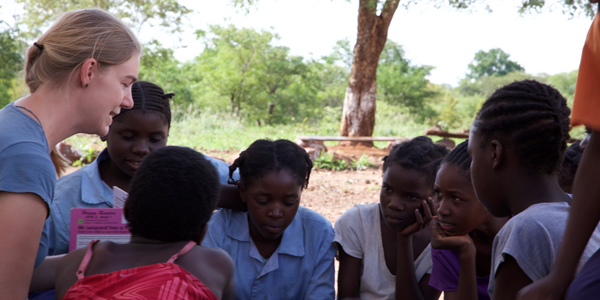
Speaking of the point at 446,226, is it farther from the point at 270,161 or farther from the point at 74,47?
the point at 74,47

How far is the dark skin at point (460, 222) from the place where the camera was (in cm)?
199

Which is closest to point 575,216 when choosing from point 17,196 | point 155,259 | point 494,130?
point 494,130

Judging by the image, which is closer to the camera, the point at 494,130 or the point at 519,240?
the point at 519,240

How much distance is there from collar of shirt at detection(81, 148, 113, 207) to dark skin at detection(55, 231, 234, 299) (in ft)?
2.59

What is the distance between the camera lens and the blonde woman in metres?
1.42

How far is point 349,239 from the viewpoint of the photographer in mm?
2479

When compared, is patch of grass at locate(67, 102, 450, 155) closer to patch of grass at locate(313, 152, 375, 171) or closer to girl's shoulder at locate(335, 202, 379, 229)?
patch of grass at locate(313, 152, 375, 171)

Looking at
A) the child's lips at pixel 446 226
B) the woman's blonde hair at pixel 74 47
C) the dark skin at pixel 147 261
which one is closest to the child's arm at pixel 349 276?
the child's lips at pixel 446 226

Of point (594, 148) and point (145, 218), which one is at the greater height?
point (594, 148)

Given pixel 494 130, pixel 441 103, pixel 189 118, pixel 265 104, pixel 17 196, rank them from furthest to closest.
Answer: pixel 441 103 < pixel 265 104 < pixel 189 118 < pixel 494 130 < pixel 17 196

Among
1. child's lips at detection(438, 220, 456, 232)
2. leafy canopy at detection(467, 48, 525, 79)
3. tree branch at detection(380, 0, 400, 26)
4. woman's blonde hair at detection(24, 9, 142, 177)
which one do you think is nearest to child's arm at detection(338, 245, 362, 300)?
child's lips at detection(438, 220, 456, 232)

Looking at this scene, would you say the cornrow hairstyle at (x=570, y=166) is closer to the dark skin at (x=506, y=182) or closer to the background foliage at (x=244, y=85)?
the dark skin at (x=506, y=182)

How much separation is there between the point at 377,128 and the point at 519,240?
1535 centimetres

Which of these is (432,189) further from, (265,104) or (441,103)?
(441,103)
